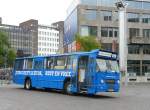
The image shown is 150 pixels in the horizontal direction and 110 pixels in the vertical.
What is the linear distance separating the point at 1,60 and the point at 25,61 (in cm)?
6052

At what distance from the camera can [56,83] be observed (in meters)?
28.0

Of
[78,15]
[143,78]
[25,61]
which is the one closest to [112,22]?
[78,15]

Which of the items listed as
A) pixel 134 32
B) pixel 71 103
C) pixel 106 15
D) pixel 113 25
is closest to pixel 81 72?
pixel 71 103

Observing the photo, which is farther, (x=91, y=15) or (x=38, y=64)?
(x=91, y=15)

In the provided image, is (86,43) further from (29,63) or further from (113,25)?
(29,63)

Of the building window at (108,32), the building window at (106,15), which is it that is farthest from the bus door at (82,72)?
the building window at (108,32)

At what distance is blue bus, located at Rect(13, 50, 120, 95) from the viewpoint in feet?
80.8

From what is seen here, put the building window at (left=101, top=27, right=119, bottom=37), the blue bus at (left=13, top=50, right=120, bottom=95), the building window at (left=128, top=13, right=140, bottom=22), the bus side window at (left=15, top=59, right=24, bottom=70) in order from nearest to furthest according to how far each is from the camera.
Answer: the blue bus at (left=13, top=50, right=120, bottom=95) < the bus side window at (left=15, top=59, right=24, bottom=70) < the building window at (left=101, top=27, right=119, bottom=37) < the building window at (left=128, top=13, right=140, bottom=22)

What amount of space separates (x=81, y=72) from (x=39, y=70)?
5.63m

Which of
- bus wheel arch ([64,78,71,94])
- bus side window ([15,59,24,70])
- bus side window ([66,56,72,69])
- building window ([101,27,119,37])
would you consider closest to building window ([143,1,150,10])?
building window ([101,27,119,37])

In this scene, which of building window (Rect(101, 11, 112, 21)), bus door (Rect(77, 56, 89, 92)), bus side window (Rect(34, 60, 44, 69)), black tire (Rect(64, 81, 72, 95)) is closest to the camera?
bus door (Rect(77, 56, 89, 92))

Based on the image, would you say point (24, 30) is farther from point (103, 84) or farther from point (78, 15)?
point (103, 84)

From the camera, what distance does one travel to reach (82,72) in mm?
25500

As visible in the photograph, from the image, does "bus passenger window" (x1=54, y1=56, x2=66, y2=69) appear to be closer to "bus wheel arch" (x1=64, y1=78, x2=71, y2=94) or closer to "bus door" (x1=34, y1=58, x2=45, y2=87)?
"bus wheel arch" (x1=64, y1=78, x2=71, y2=94)
